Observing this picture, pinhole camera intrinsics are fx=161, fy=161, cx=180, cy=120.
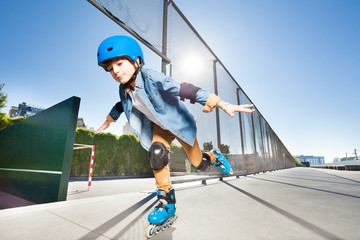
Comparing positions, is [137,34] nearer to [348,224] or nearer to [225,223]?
[225,223]

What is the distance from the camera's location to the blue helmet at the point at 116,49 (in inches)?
45.3

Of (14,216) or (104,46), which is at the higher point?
(104,46)

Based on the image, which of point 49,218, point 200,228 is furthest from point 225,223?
point 49,218

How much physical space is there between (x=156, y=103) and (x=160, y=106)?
0.13 feet

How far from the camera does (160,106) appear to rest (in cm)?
126

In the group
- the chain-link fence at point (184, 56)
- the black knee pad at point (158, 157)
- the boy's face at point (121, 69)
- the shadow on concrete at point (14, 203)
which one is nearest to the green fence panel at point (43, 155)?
the shadow on concrete at point (14, 203)

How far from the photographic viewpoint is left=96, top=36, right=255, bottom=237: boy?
44.0 inches

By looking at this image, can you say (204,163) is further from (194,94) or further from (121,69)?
(121,69)

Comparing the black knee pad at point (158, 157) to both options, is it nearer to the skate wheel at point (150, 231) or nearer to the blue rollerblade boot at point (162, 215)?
the blue rollerblade boot at point (162, 215)

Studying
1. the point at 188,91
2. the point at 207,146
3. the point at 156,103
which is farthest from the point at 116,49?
the point at 207,146

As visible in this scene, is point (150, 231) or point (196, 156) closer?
point (150, 231)

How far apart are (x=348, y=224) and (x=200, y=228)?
895 millimetres

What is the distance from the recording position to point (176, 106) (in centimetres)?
135

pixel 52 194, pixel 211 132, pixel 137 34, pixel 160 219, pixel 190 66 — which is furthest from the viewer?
pixel 211 132
